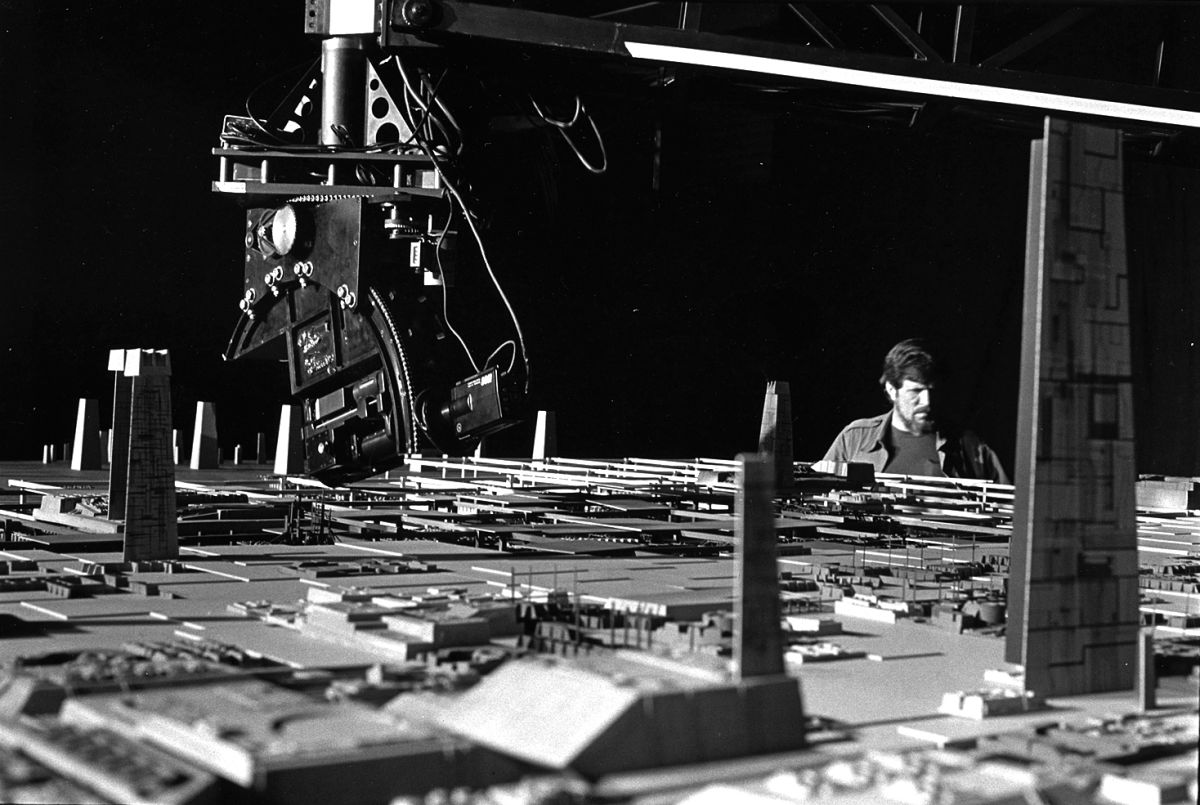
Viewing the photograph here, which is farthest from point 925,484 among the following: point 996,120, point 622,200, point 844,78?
point 622,200

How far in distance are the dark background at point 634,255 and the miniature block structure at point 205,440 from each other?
58 centimetres

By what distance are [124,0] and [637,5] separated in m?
4.05

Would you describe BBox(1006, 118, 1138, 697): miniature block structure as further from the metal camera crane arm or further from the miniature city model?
the metal camera crane arm

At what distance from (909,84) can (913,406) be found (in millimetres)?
3377

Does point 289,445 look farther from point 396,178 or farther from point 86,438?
point 396,178

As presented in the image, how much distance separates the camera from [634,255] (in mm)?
10375

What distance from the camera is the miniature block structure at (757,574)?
2.11m

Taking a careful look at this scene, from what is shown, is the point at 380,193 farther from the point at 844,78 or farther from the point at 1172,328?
the point at 1172,328

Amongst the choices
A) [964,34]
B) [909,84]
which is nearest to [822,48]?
[909,84]

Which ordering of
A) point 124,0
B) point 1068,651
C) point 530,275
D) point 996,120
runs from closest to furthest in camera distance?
point 1068,651
point 996,120
point 124,0
point 530,275

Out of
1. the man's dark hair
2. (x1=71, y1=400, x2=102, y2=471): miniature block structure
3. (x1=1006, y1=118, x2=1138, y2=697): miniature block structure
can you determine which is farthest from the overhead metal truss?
(x1=71, y1=400, x2=102, y2=471): miniature block structure

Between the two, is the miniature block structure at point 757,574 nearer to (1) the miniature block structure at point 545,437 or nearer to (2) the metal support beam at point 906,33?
(2) the metal support beam at point 906,33

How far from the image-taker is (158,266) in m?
8.66

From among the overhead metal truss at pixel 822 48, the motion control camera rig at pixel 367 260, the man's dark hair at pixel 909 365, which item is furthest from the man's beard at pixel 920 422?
the motion control camera rig at pixel 367 260
